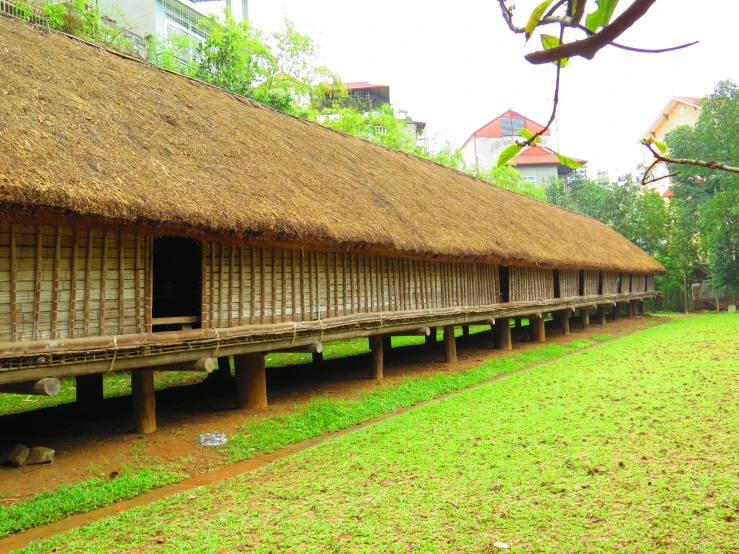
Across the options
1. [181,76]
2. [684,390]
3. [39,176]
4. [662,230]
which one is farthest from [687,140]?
[39,176]

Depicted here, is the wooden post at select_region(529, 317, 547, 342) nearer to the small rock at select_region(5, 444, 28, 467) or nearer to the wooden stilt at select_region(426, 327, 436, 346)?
the wooden stilt at select_region(426, 327, 436, 346)

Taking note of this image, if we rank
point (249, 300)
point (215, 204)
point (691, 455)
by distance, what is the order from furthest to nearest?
point (249, 300) → point (215, 204) → point (691, 455)

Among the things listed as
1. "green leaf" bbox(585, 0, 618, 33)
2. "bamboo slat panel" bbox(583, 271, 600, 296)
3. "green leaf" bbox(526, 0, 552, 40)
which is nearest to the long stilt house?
"green leaf" bbox(526, 0, 552, 40)

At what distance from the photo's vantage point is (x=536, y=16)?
1444mm

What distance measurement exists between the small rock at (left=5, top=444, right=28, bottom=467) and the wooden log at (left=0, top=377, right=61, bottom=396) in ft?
2.17

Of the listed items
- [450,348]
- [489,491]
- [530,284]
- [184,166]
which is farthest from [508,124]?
[489,491]

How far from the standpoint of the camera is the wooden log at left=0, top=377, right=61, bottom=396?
18.1ft

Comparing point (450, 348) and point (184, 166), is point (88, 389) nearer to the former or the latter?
point (184, 166)

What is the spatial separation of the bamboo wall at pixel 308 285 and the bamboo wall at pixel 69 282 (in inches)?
39.2

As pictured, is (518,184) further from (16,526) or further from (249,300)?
(16,526)

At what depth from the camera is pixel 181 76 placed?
9.64 metres

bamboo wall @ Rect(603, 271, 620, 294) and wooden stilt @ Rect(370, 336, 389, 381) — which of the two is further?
bamboo wall @ Rect(603, 271, 620, 294)

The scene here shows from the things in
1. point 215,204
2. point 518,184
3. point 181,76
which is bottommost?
point 215,204

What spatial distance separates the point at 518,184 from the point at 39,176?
95.3ft
